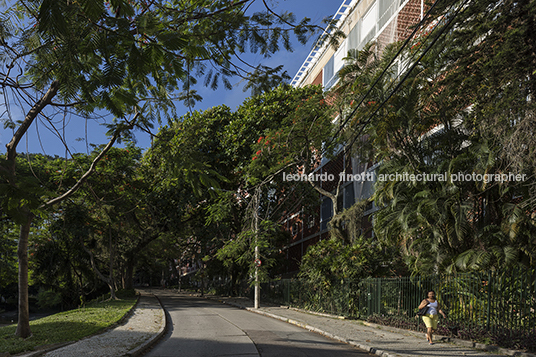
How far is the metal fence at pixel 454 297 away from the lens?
9.19m

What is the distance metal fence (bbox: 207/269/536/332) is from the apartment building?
9.35 feet

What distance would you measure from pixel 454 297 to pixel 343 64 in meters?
17.9

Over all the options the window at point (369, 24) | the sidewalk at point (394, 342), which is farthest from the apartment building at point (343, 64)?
the sidewalk at point (394, 342)

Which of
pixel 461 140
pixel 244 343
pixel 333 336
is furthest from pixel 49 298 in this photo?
pixel 461 140

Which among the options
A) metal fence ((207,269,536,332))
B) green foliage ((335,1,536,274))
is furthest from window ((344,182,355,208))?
green foliage ((335,1,536,274))

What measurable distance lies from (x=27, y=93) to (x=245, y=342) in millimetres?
8025

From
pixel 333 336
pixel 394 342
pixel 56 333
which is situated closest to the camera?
pixel 394 342

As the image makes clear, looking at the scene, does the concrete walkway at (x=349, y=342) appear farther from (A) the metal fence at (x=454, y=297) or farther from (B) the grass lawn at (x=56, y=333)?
(A) the metal fence at (x=454, y=297)

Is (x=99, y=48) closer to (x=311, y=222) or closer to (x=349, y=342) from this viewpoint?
(x=349, y=342)

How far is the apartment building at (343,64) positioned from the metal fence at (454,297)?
9.35 ft

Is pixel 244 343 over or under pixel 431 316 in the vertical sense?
under

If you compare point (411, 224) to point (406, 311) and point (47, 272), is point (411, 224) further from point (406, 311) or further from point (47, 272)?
point (47, 272)

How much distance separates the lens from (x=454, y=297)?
36.9 ft

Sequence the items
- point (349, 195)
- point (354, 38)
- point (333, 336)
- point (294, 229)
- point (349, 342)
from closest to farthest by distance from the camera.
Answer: point (349, 342), point (333, 336), point (354, 38), point (349, 195), point (294, 229)
